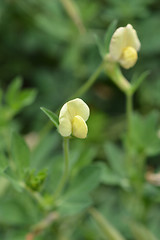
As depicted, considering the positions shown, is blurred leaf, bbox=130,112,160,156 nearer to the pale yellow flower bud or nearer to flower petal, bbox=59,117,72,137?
the pale yellow flower bud

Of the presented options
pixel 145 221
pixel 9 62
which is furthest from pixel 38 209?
pixel 9 62

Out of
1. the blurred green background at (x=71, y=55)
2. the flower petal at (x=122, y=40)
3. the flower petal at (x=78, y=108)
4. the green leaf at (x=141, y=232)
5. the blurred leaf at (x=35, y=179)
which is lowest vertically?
the green leaf at (x=141, y=232)

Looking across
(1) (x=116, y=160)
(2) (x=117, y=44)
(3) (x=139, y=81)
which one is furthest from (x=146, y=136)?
(2) (x=117, y=44)

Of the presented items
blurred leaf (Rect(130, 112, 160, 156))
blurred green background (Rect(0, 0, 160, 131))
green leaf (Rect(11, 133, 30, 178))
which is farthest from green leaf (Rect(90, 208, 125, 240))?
blurred green background (Rect(0, 0, 160, 131))

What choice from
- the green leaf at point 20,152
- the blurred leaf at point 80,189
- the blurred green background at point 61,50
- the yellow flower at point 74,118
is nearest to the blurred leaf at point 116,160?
the blurred leaf at point 80,189

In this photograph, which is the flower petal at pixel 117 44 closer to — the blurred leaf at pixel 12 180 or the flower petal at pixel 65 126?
the flower petal at pixel 65 126

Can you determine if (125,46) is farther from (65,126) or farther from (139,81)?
(65,126)
